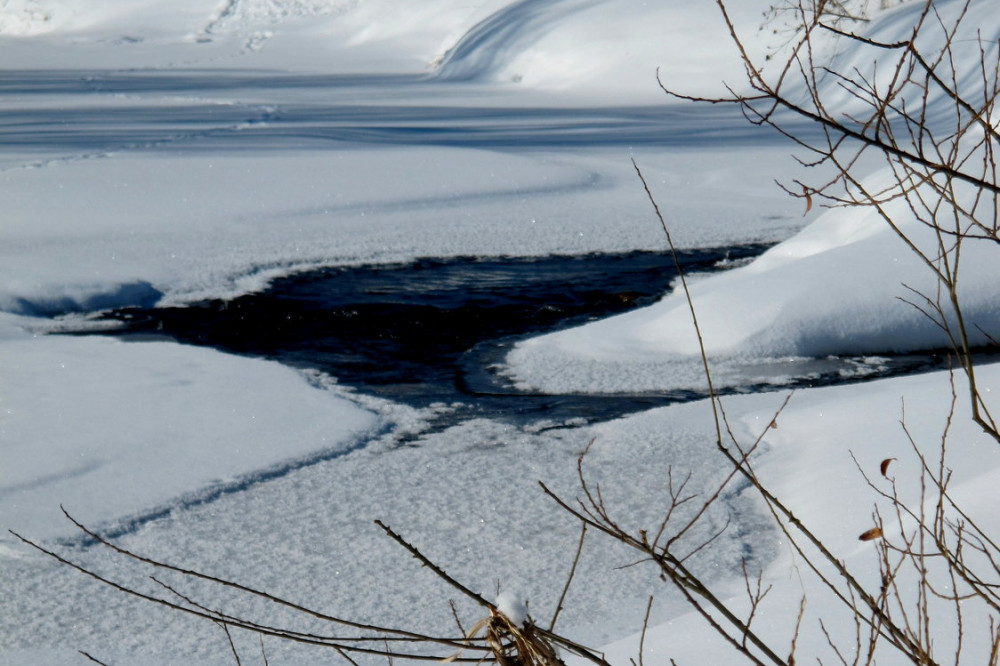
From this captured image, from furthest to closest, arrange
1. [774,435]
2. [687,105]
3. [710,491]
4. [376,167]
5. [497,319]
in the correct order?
[687,105] < [376,167] < [497,319] < [774,435] < [710,491]

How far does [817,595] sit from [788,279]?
10.1 feet

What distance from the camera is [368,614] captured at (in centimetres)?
269

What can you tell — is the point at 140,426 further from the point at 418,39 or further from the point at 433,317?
the point at 418,39

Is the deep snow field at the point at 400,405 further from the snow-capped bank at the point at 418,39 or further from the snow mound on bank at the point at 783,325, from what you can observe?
the snow-capped bank at the point at 418,39

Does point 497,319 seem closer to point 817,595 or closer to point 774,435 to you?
point 774,435

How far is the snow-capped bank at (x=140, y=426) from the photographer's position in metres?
3.41

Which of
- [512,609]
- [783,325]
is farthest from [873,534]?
[783,325]

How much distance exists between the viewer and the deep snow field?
279 cm

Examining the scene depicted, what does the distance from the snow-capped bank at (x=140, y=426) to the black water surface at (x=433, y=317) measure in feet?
1.06

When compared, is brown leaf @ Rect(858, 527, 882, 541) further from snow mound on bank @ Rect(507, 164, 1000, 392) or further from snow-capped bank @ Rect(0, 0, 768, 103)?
snow-capped bank @ Rect(0, 0, 768, 103)

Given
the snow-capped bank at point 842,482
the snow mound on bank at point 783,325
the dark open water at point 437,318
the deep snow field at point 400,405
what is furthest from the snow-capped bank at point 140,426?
the snow-capped bank at point 842,482

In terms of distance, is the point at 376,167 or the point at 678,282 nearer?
the point at 678,282

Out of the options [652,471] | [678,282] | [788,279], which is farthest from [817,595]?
[678,282]

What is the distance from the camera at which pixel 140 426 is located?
3.99m
